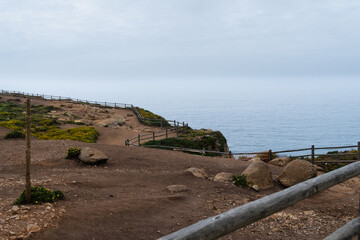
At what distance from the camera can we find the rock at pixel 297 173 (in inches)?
543

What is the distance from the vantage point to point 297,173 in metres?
13.9

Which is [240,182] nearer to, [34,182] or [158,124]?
[34,182]

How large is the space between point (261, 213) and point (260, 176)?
1088 centimetres

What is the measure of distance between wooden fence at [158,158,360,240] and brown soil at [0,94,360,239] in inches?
160

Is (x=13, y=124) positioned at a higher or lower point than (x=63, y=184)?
higher

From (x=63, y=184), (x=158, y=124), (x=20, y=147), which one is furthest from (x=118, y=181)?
(x=158, y=124)

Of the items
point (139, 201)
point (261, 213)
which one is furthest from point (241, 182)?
point (261, 213)

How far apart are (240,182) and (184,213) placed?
15.7 feet

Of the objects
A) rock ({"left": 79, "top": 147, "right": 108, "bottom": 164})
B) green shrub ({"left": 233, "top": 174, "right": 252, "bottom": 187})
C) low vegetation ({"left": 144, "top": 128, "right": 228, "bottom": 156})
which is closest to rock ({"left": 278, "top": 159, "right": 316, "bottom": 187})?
green shrub ({"left": 233, "top": 174, "right": 252, "bottom": 187})

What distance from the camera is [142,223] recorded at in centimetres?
809

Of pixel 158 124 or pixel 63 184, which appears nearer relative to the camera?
pixel 63 184

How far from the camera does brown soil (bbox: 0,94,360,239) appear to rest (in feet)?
24.5

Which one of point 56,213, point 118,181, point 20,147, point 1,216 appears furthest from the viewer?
point 20,147

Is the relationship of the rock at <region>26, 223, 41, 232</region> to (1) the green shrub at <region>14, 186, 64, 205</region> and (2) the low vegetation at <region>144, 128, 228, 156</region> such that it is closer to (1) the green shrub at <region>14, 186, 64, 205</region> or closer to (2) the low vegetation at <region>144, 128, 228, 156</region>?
(1) the green shrub at <region>14, 186, 64, 205</region>
